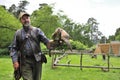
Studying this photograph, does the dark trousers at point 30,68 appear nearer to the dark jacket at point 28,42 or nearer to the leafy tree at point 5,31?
the dark jacket at point 28,42

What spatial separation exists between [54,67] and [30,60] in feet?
41.8

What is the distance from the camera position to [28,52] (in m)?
6.32

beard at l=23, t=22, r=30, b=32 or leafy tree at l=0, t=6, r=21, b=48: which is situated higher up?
leafy tree at l=0, t=6, r=21, b=48

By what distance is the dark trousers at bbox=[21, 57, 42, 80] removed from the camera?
20.9 feet

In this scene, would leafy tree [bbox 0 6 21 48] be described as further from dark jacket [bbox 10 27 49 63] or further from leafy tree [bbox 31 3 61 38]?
dark jacket [bbox 10 27 49 63]

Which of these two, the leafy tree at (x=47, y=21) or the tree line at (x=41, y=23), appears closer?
the tree line at (x=41, y=23)

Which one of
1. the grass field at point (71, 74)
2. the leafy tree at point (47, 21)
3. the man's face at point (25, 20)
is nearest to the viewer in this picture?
the man's face at point (25, 20)

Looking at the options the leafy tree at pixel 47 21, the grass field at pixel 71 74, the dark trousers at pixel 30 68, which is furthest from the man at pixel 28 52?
the leafy tree at pixel 47 21

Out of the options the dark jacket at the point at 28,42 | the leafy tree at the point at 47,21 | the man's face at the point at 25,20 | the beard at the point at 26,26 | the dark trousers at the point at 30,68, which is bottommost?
the dark trousers at the point at 30,68

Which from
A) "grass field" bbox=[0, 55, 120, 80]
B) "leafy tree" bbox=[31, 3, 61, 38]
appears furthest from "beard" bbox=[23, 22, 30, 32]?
"leafy tree" bbox=[31, 3, 61, 38]

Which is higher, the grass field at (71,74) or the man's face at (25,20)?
the man's face at (25,20)

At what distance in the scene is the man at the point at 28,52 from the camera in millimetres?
6320

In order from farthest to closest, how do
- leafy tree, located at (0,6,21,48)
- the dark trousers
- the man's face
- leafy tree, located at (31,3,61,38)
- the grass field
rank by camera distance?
leafy tree, located at (31,3,61,38)
leafy tree, located at (0,6,21,48)
the grass field
the dark trousers
the man's face

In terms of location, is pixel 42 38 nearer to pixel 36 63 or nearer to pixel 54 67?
pixel 36 63
